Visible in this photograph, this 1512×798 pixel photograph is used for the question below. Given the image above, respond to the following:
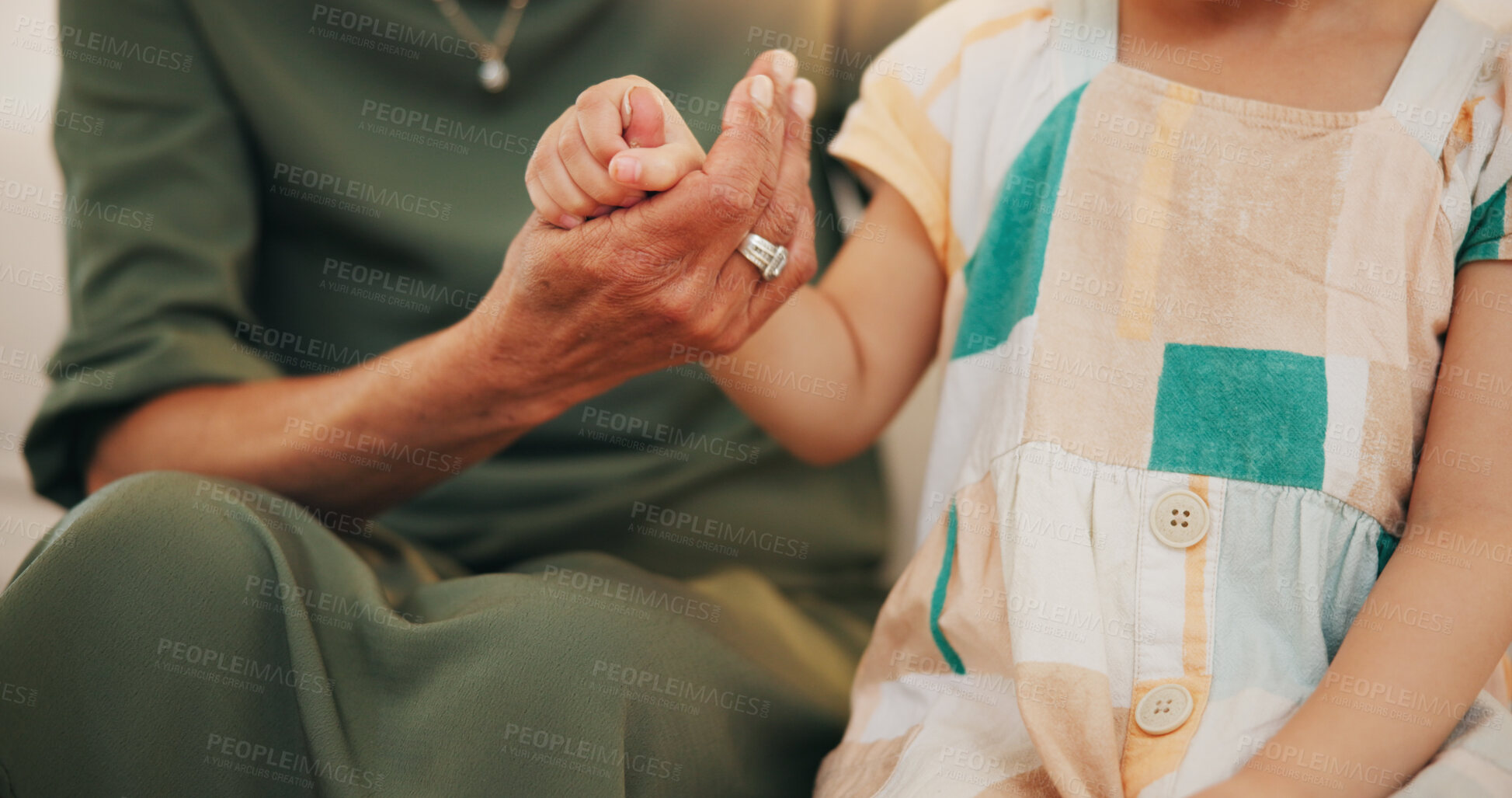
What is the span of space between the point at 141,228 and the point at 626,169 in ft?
1.97

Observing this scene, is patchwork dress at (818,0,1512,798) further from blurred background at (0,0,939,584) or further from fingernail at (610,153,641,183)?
blurred background at (0,0,939,584)

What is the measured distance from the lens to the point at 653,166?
60cm

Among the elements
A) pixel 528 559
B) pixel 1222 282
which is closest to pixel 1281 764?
pixel 1222 282

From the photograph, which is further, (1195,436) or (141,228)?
(141,228)

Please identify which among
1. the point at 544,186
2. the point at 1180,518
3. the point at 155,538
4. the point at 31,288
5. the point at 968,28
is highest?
the point at 968,28

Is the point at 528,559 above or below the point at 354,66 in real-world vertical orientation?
below

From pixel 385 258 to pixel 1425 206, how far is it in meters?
0.88

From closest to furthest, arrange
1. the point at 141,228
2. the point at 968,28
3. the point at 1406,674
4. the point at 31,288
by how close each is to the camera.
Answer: the point at 1406,674 → the point at 968,28 → the point at 141,228 → the point at 31,288

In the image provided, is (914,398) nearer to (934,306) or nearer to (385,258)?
(934,306)

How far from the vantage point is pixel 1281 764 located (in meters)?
0.54

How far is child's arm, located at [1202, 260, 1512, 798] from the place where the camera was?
0.54m

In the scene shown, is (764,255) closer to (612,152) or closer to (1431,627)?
(612,152)

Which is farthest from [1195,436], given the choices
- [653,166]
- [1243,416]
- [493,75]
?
[493,75]

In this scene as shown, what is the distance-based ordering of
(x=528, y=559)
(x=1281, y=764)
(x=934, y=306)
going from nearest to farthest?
(x=1281, y=764)
(x=934, y=306)
(x=528, y=559)
